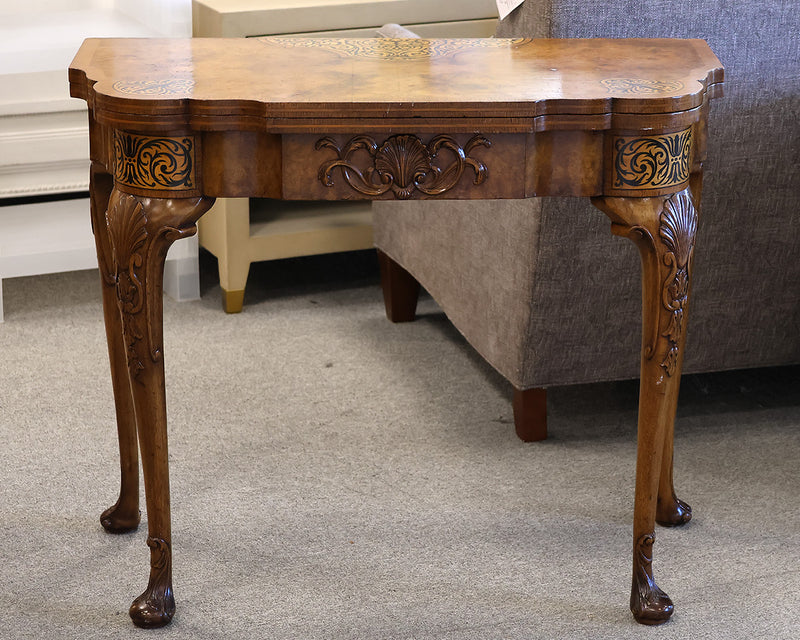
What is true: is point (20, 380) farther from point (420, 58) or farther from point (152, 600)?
point (420, 58)

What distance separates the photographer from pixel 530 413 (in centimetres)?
201

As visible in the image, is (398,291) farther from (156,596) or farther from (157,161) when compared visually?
(157,161)

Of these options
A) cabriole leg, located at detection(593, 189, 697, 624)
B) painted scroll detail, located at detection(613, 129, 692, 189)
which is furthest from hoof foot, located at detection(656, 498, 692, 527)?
painted scroll detail, located at detection(613, 129, 692, 189)

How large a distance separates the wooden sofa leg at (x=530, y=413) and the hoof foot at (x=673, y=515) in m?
0.32

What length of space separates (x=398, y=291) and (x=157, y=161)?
1.29 m

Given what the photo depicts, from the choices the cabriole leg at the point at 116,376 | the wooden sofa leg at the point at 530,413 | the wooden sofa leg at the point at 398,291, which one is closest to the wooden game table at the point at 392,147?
the cabriole leg at the point at 116,376

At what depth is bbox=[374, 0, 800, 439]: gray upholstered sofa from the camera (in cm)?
173

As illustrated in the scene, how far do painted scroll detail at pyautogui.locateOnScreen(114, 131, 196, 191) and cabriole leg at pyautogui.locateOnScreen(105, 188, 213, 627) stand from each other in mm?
21

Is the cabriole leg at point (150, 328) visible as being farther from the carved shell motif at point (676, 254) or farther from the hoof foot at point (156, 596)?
the carved shell motif at point (676, 254)

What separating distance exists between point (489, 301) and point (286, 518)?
520 millimetres

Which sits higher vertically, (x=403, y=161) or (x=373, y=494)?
(x=403, y=161)

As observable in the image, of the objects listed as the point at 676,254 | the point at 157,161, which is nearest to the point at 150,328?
the point at 157,161

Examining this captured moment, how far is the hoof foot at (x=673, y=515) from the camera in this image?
1.76 m

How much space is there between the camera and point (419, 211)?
2277 millimetres
